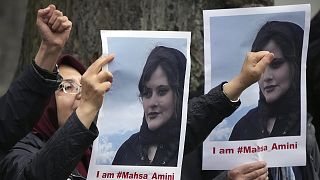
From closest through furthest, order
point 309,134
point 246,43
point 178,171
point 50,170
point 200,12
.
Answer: point 50,170, point 178,171, point 246,43, point 309,134, point 200,12

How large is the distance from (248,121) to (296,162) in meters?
0.21

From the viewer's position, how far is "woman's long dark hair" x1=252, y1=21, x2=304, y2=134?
3045 mm

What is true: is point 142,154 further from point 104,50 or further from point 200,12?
point 200,12

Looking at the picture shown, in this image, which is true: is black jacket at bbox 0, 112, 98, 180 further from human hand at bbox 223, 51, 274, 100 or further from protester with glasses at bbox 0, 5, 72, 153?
human hand at bbox 223, 51, 274, 100

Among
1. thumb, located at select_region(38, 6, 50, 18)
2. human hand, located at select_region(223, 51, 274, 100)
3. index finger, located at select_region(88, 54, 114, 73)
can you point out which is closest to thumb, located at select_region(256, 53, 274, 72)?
human hand, located at select_region(223, 51, 274, 100)

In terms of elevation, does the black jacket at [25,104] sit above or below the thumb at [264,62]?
below

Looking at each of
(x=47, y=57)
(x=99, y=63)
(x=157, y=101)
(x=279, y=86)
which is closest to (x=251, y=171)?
(x=279, y=86)

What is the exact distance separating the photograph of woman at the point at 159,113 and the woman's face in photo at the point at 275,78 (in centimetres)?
30

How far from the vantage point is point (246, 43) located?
3.07m

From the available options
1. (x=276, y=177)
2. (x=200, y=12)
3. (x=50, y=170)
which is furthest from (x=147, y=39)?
(x=200, y=12)

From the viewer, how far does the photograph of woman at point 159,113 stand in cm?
286

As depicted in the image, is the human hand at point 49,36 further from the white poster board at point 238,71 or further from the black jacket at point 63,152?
the white poster board at point 238,71

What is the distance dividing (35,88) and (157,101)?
39 centimetres

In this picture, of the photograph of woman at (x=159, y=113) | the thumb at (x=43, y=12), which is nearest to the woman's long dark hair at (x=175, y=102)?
the photograph of woman at (x=159, y=113)
